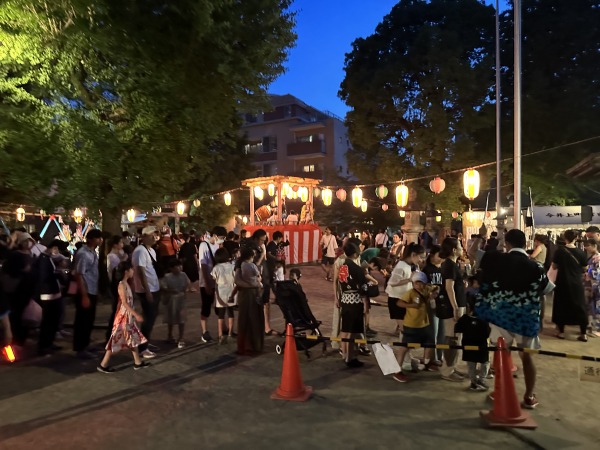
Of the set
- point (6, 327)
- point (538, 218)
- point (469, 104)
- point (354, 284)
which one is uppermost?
point (469, 104)

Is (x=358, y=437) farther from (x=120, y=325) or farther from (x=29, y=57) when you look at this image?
(x=29, y=57)

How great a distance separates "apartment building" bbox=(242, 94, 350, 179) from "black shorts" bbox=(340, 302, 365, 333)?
→ 29825 millimetres

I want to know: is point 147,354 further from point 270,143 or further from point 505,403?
point 270,143

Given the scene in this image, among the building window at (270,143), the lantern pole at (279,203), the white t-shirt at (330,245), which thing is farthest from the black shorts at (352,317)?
the building window at (270,143)

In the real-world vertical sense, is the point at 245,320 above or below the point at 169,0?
below

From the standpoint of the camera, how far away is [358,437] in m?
4.21

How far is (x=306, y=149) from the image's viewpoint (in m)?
37.5

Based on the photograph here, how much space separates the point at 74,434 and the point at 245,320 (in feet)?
9.57

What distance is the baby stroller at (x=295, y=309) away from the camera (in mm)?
6951

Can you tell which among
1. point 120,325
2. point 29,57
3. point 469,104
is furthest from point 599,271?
point 469,104

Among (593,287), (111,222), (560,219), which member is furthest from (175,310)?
Answer: (560,219)

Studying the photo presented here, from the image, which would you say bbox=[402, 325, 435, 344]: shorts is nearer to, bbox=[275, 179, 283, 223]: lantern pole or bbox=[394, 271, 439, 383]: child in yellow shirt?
bbox=[394, 271, 439, 383]: child in yellow shirt

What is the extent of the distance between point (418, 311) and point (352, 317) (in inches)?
35.3

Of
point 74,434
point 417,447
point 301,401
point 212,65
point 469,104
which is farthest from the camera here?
point 469,104
